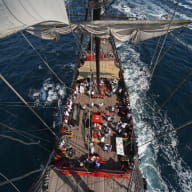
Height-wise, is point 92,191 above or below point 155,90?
below

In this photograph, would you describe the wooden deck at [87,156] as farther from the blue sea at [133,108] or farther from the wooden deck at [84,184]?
the blue sea at [133,108]

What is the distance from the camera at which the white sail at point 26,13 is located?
612 cm

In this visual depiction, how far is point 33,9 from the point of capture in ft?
23.6

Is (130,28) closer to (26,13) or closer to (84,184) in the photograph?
(26,13)

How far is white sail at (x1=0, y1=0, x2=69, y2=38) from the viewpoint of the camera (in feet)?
20.1

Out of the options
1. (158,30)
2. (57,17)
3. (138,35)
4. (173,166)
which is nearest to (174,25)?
(158,30)

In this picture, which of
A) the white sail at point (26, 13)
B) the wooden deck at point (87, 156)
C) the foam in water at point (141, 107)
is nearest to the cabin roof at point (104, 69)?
the wooden deck at point (87, 156)

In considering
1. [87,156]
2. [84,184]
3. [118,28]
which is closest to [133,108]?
[87,156]

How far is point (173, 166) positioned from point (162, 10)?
44249mm

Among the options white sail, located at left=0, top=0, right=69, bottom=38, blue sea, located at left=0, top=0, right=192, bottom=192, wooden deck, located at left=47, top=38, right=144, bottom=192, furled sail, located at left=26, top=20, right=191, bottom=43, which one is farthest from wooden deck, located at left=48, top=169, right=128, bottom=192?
furled sail, located at left=26, top=20, right=191, bottom=43

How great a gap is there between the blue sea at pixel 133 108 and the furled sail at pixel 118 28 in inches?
78.3

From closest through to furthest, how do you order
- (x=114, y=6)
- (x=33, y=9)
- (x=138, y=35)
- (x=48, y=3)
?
1. (x=33, y=9)
2. (x=48, y=3)
3. (x=138, y=35)
4. (x=114, y=6)

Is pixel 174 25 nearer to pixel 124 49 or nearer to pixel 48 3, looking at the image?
pixel 48 3

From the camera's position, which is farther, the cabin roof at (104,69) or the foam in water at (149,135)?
the cabin roof at (104,69)
